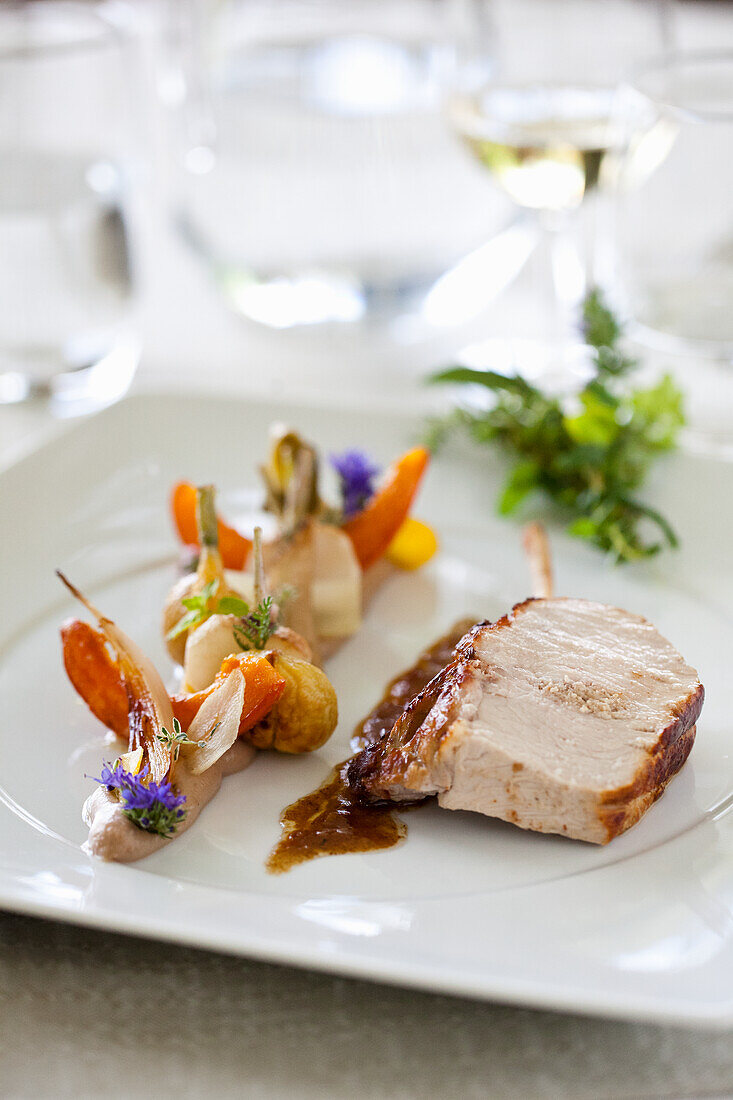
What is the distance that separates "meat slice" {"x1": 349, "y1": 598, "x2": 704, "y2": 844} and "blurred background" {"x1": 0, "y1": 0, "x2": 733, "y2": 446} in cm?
102

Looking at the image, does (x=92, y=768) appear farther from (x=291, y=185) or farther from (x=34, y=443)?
(x=291, y=185)

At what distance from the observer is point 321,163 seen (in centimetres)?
284

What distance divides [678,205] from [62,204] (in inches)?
53.8

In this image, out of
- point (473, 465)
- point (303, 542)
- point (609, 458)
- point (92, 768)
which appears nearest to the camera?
point (92, 768)

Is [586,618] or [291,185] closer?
[586,618]

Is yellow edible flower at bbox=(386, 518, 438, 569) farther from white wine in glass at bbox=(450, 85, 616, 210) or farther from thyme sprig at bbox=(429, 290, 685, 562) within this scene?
white wine in glass at bbox=(450, 85, 616, 210)

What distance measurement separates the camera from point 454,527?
7.57 feet

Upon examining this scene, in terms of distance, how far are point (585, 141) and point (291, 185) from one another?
703 millimetres

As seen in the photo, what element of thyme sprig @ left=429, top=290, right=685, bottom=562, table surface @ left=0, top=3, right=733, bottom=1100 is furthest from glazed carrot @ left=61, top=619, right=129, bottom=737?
thyme sprig @ left=429, top=290, right=685, bottom=562

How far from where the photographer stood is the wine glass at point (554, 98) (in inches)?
106

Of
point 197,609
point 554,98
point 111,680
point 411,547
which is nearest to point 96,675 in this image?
point 111,680

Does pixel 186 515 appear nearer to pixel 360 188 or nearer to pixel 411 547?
pixel 411 547

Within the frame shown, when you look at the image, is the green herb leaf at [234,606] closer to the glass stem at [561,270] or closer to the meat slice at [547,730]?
the meat slice at [547,730]

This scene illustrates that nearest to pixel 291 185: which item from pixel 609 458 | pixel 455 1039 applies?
pixel 609 458
